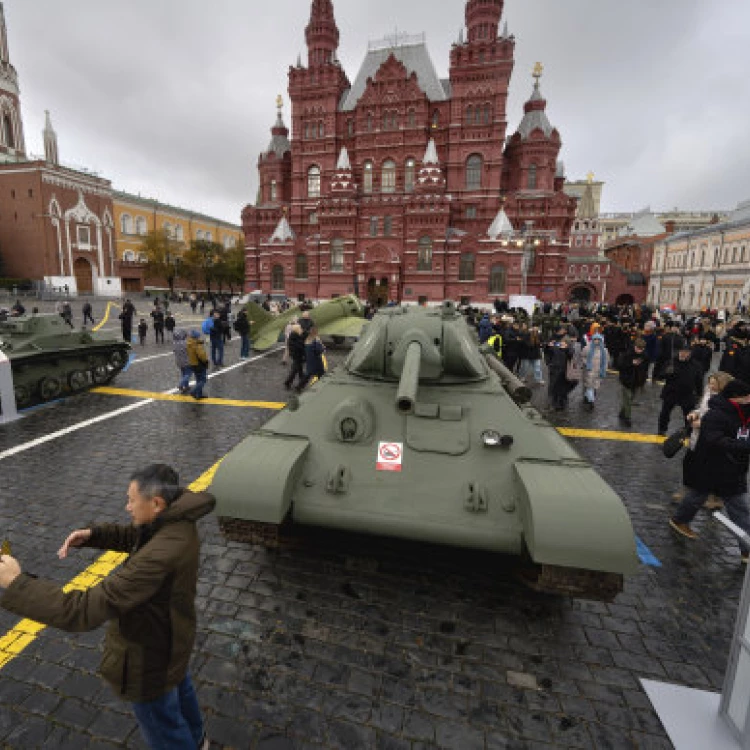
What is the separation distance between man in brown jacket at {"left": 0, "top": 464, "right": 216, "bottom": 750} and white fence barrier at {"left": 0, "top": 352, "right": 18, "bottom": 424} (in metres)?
8.56

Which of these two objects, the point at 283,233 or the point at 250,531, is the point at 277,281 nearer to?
the point at 283,233

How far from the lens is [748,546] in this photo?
15.7ft

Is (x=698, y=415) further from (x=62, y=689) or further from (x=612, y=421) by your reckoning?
(x=62, y=689)

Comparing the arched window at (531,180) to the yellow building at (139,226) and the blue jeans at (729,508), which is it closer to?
the blue jeans at (729,508)

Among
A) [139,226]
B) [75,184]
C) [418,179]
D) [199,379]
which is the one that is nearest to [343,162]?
[418,179]

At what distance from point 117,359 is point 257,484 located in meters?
10.4

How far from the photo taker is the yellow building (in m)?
56.1

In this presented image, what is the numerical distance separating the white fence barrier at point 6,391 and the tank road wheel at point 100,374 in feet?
7.69

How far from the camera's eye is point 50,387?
9.63m

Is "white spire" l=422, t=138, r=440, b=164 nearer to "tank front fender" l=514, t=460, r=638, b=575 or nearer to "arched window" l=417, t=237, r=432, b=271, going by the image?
"arched window" l=417, t=237, r=432, b=271

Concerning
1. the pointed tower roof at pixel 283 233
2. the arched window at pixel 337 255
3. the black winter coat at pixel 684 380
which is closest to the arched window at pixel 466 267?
the arched window at pixel 337 255

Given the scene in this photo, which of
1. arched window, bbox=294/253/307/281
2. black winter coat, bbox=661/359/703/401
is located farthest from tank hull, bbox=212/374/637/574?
arched window, bbox=294/253/307/281

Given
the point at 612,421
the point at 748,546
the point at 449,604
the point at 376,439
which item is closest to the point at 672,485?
the point at 748,546

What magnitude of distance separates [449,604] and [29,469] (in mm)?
6441
